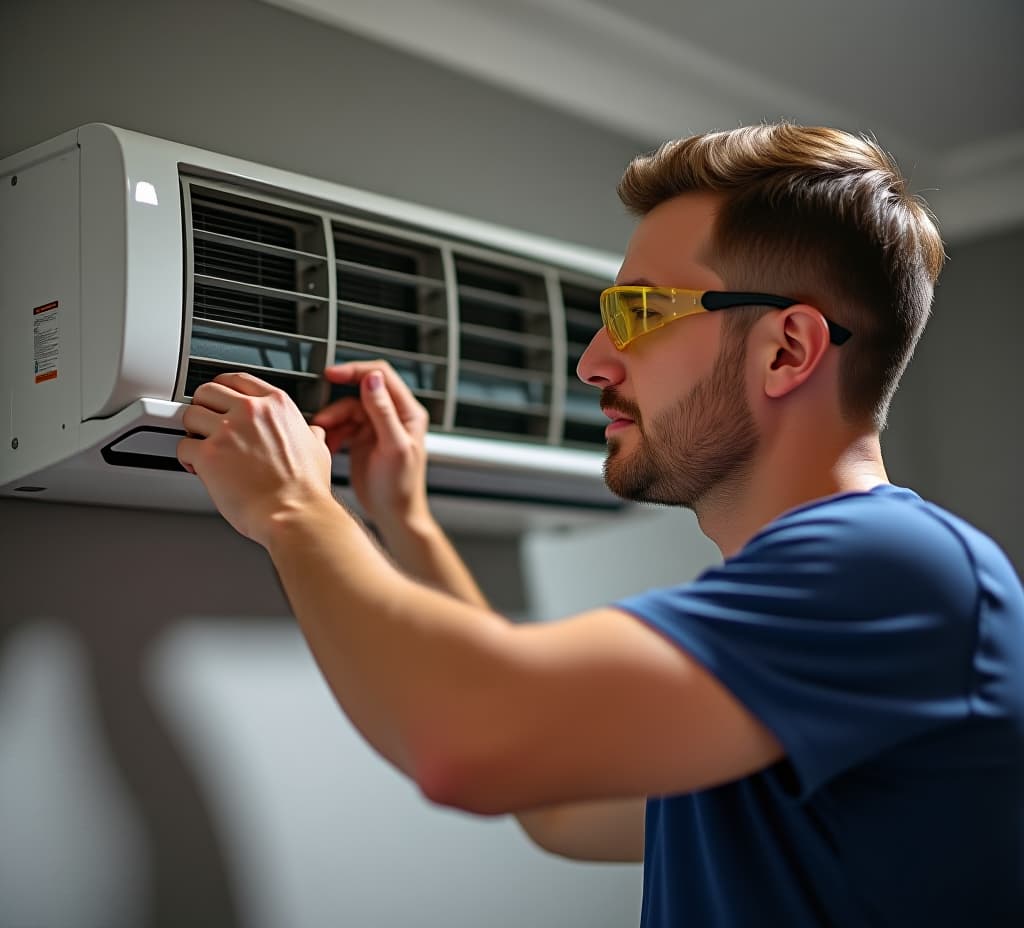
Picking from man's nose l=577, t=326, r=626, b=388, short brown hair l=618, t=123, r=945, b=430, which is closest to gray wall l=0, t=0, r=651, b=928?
man's nose l=577, t=326, r=626, b=388

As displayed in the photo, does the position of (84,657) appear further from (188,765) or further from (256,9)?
(256,9)

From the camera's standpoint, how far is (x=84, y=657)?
A: 1.47 metres

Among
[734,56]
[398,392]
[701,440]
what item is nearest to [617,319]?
[701,440]

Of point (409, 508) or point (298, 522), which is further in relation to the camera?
point (409, 508)

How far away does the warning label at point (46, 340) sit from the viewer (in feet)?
4.29

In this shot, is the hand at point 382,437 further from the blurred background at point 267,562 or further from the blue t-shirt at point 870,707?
the blue t-shirt at point 870,707

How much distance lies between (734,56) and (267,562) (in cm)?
128

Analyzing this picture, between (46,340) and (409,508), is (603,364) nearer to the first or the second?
(409,508)

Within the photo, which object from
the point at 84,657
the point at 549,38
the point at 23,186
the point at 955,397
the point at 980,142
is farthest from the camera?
the point at 955,397

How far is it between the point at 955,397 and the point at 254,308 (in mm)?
2012

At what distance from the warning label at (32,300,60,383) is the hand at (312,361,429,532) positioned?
302 millimetres

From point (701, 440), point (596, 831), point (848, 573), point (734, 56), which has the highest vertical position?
point (734, 56)

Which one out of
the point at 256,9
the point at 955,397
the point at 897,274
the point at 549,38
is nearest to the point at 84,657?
the point at 256,9

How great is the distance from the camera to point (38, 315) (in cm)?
133
